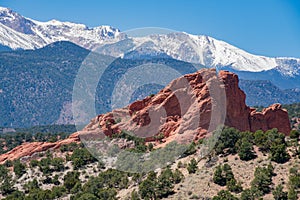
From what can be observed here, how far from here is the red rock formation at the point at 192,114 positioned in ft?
260

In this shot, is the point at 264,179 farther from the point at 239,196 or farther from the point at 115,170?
the point at 115,170

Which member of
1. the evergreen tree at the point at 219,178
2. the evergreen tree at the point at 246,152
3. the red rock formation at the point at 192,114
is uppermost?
the red rock formation at the point at 192,114

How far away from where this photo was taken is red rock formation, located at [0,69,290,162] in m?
79.3

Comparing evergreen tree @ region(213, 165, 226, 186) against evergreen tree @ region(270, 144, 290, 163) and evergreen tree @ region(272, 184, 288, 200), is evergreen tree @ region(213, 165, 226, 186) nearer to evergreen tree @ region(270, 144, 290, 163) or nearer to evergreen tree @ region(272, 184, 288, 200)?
evergreen tree @ region(270, 144, 290, 163)

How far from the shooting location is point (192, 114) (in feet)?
264

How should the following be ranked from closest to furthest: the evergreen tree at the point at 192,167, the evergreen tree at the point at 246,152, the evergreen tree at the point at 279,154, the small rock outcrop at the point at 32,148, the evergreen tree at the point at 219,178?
the evergreen tree at the point at 219,178 → the evergreen tree at the point at 279,154 → the evergreen tree at the point at 192,167 → the evergreen tree at the point at 246,152 → the small rock outcrop at the point at 32,148

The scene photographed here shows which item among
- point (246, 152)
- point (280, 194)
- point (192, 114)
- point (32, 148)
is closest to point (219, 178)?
point (246, 152)

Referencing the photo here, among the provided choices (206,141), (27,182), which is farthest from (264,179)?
(27,182)

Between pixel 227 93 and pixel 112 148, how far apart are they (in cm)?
2039

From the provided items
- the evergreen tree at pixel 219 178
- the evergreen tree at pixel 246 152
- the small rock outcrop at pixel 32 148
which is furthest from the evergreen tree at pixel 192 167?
the small rock outcrop at pixel 32 148

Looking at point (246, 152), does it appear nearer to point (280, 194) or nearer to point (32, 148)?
point (280, 194)

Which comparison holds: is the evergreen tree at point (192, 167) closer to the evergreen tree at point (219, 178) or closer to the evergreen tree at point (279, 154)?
the evergreen tree at point (219, 178)

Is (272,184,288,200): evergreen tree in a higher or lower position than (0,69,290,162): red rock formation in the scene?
lower

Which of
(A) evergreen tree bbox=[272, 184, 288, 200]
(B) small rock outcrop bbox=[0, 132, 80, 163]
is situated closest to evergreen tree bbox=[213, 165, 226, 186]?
(A) evergreen tree bbox=[272, 184, 288, 200]
